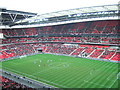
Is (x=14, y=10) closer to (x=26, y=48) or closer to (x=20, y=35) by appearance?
(x=26, y=48)

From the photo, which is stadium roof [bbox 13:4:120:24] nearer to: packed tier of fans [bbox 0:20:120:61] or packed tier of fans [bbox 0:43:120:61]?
packed tier of fans [bbox 0:20:120:61]

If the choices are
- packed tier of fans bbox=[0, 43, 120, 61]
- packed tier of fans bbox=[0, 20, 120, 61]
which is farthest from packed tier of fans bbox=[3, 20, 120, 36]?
packed tier of fans bbox=[0, 43, 120, 61]

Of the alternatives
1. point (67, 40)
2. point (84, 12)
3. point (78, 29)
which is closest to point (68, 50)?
point (67, 40)

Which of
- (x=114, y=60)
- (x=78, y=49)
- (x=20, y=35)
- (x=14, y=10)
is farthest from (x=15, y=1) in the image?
(x=20, y=35)

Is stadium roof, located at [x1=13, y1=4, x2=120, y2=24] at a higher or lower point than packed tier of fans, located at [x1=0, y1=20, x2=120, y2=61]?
higher

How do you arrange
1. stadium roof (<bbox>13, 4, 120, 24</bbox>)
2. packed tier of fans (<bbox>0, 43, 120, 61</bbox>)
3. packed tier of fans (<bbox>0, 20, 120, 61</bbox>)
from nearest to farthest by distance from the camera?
stadium roof (<bbox>13, 4, 120, 24</bbox>) → packed tier of fans (<bbox>0, 43, 120, 61</bbox>) → packed tier of fans (<bbox>0, 20, 120, 61</bbox>)

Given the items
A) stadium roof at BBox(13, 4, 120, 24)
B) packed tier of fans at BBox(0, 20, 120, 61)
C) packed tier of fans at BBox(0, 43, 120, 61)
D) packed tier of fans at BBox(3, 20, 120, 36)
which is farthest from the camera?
packed tier of fans at BBox(3, 20, 120, 36)

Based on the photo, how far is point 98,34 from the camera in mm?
52281

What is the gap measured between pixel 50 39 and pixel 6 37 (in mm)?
24442

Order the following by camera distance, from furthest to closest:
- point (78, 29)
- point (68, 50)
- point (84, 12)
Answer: point (78, 29)
point (68, 50)
point (84, 12)

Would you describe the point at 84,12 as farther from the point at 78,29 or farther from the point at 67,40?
the point at 67,40

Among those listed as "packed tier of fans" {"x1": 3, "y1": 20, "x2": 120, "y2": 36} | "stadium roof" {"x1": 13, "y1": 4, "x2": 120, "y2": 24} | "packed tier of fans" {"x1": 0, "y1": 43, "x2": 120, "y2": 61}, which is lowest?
"packed tier of fans" {"x1": 0, "y1": 43, "x2": 120, "y2": 61}

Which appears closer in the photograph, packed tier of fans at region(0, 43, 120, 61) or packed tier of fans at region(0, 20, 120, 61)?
packed tier of fans at region(0, 43, 120, 61)

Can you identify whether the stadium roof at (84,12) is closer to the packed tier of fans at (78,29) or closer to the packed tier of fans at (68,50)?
the packed tier of fans at (78,29)
